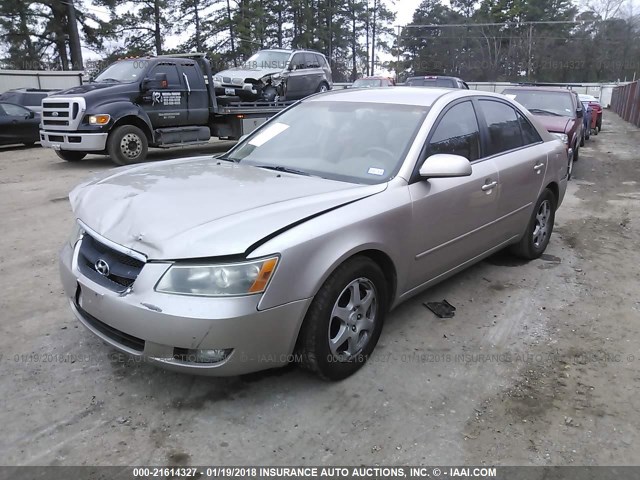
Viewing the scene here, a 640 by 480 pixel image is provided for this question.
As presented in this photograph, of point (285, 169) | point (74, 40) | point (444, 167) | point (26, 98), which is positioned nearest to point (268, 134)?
point (285, 169)

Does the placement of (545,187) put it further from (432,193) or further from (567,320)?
(432,193)

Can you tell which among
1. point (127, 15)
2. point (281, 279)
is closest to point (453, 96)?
point (281, 279)

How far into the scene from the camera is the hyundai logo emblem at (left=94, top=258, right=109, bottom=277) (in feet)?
8.89

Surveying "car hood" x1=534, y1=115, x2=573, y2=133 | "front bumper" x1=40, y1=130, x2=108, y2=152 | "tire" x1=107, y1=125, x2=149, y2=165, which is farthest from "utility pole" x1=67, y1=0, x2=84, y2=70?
"car hood" x1=534, y1=115, x2=573, y2=133

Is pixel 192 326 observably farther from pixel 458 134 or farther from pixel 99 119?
pixel 99 119

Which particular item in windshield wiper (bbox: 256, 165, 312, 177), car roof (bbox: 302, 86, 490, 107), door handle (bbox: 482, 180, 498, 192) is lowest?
door handle (bbox: 482, 180, 498, 192)

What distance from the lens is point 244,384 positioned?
2971 millimetres

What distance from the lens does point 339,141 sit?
3682 millimetres

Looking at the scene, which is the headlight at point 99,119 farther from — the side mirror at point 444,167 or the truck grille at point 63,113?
the side mirror at point 444,167

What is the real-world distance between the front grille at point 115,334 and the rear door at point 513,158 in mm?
2944

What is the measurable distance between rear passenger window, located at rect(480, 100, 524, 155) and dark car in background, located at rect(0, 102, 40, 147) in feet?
44.2

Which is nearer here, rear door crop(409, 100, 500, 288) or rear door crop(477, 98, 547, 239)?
rear door crop(409, 100, 500, 288)

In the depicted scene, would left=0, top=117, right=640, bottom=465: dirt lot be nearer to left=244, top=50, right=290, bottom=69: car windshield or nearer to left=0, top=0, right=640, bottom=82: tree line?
left=244, top=50, right=290, bottom=69: car windshield

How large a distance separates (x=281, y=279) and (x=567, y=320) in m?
2.52
